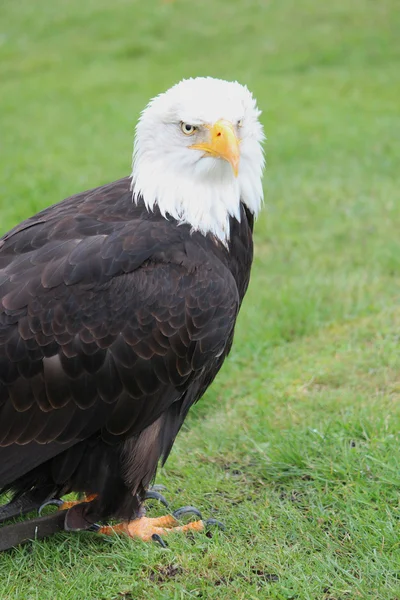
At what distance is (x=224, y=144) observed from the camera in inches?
158

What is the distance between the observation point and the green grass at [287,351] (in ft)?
12.6

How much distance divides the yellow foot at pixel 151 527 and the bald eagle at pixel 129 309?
11 mm

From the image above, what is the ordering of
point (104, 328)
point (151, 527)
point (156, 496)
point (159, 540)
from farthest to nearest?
point (156, 496) < point (151, 527) < point (159, 540) < point (104, 328)

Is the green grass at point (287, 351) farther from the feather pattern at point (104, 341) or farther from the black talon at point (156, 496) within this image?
the feather pattern at point (104, 341)

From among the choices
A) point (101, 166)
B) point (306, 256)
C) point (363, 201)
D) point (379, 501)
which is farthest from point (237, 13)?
point (379, 501)

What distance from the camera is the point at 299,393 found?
5.38 metres

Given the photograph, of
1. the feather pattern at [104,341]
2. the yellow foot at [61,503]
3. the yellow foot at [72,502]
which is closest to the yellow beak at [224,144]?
the feather pattern at [104,341]

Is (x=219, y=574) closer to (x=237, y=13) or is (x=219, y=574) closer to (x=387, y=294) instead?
(x=387, y=294)

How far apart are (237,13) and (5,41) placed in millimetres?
5207

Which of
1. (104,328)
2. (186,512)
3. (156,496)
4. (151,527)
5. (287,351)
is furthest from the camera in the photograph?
(287,351)

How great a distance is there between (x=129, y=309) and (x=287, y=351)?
2.36 m

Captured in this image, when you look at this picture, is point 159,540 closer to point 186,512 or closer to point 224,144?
point 186,512

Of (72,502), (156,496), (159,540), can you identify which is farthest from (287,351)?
(159,540)

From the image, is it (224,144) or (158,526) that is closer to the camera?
(224,144)
